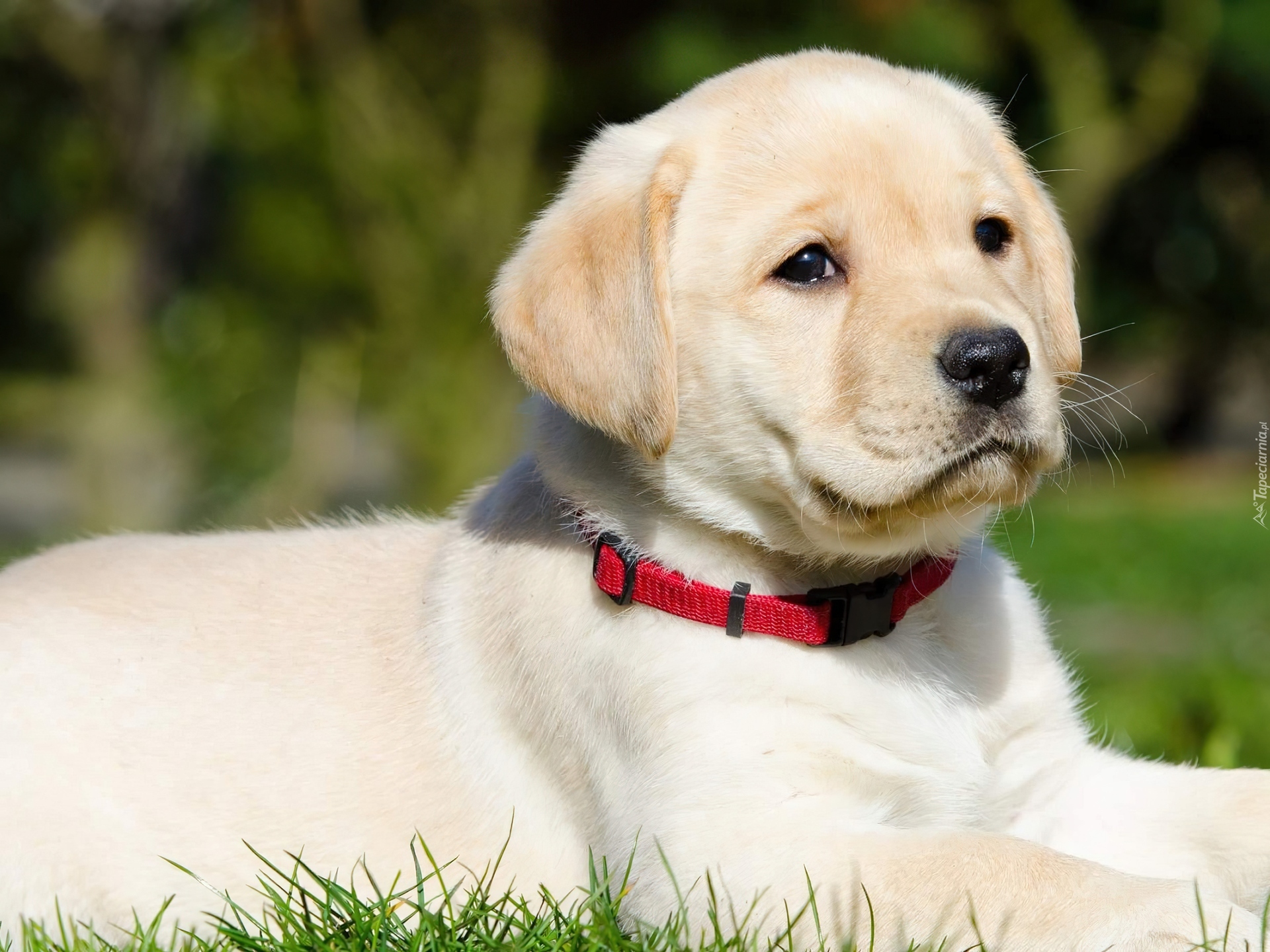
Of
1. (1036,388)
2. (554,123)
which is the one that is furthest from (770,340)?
(554,123)

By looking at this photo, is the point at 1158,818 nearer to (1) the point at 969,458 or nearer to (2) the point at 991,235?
(1) the point at 969,458

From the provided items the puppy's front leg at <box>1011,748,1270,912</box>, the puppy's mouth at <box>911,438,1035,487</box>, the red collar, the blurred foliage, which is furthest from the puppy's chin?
the blurred foliage

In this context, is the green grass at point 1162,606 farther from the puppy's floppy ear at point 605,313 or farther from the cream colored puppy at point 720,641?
the puppy's floppy ear at point 605,313

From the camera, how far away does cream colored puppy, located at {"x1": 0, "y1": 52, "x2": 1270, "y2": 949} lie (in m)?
2.99

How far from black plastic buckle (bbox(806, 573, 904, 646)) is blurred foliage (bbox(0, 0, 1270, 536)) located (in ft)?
19.7

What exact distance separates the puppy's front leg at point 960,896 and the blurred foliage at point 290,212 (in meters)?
6.58

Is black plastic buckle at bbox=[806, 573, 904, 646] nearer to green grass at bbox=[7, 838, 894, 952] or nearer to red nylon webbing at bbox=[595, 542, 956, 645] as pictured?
red nylon webbing at bbox=[595, 542, 956, 645]

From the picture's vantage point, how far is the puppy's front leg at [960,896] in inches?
103

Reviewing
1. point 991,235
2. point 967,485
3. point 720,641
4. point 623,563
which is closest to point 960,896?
point 720,641

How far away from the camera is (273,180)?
11859mm

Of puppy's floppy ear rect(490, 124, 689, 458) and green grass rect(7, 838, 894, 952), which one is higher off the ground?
puppy's floppy ear rect(490, 124, 689, 458)

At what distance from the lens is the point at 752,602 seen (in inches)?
125

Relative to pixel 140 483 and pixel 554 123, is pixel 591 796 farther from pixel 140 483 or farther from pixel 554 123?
pixel 554 123

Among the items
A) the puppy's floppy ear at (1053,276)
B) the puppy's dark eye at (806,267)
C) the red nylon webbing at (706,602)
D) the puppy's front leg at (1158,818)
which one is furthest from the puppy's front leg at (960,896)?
the puppy's floppy ear at (1053,276)
